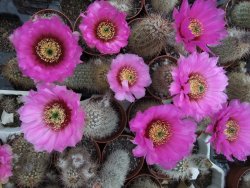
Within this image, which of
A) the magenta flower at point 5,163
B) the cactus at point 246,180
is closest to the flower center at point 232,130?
the cactus at point 246,180

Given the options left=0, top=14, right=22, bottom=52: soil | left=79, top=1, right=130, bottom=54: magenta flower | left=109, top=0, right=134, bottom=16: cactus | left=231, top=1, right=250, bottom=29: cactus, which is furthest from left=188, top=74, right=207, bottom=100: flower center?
left=0, top=14, right=22, bottom=52: soil

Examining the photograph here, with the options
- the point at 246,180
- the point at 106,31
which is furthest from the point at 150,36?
the point at 246,180

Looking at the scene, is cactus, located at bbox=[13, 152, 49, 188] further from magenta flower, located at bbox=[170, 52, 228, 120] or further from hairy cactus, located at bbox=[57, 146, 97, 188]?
magenta flower, located at bbox=[170, 52, 228, 120]

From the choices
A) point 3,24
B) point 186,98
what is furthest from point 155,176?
point 3,24

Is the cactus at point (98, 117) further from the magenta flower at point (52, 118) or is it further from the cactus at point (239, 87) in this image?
the cactus at point (239, 87)

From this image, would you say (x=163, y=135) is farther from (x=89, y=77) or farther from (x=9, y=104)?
(x=9, y=104)

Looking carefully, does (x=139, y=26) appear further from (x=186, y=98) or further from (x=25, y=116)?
(x=25, y=116)
